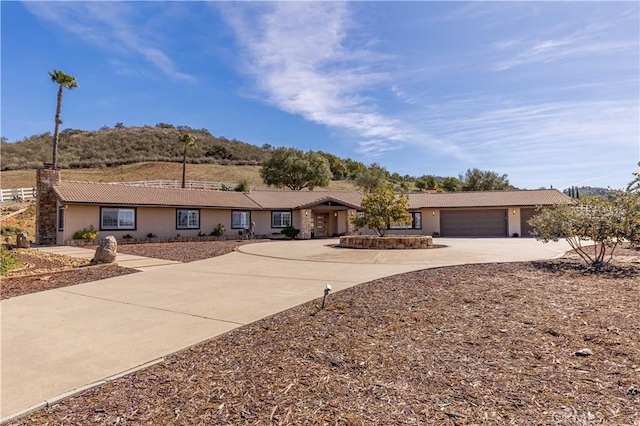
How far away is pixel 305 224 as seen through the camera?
28734 mm

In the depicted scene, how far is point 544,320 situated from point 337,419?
3.83 metres

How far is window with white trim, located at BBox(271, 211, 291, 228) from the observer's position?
99.5 feet

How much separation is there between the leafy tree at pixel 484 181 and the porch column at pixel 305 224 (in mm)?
32882

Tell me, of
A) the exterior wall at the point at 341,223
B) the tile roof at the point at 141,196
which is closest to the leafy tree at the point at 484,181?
the exterior wall at the point at 341,223

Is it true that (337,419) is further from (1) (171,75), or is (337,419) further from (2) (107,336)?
(1) (171,75)

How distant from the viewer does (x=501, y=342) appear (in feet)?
14.9

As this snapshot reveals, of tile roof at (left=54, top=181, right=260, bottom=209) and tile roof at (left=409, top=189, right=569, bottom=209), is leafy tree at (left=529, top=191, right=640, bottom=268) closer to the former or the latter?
tile roof at (left=409, top=189, right=569, bottom=209)

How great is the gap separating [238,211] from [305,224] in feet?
17.3

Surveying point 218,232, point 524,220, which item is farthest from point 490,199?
point 218,232

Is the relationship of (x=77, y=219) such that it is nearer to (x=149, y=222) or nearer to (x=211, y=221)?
(x=149, y=222)

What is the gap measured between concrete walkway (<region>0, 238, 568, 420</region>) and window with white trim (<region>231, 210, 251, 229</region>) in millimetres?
17110

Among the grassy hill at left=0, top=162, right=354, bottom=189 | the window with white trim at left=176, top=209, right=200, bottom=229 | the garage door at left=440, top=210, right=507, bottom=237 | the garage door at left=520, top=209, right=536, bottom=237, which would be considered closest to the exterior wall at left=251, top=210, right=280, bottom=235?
the window with white trim at left=176, top=209, right=200, bottom=229

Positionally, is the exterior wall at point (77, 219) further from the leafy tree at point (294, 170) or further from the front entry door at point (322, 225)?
the leafy tree at point (294, 170)

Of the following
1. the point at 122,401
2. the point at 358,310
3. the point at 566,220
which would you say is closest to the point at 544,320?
the point at 358,310
